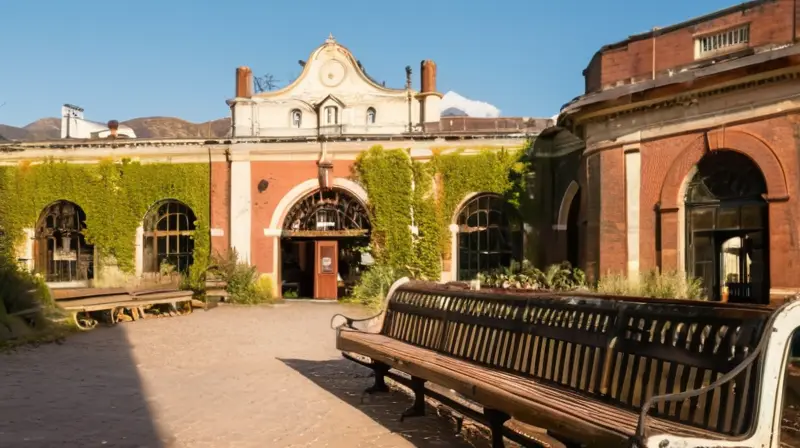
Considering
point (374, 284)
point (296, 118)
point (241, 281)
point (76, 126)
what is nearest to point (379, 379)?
point (374, 284)

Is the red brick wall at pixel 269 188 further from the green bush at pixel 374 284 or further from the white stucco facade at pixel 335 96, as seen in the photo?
the white stucco facade at pixel 335 96

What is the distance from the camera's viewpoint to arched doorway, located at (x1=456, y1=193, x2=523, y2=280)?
19891 mm

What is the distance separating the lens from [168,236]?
2130cm

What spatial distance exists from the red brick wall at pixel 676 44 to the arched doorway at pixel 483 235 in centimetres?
571

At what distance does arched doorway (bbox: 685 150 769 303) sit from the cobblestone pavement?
21.9 ft

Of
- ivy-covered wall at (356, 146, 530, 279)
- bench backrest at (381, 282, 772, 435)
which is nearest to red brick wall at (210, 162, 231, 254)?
ivy-covered wall at (356, 146, 530, 279)

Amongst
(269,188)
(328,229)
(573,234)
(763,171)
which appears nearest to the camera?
(763,171)

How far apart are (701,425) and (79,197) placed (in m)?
21.1

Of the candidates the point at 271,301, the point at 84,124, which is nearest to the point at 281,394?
the point at 271,301

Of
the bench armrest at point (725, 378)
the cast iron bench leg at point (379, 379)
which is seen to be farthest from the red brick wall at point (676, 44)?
the bench armrest at point (725, 378)

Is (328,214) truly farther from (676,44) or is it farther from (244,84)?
(676,44)

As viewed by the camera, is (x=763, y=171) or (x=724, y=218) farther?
(x=724, y=218)

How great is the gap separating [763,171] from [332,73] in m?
19.5

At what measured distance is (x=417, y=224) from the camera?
65.8 ft
